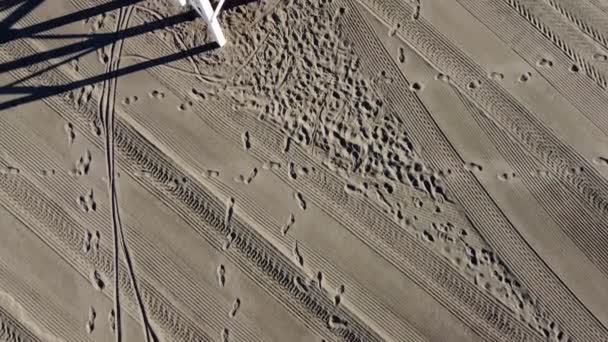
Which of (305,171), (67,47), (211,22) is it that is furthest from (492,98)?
(67,47)

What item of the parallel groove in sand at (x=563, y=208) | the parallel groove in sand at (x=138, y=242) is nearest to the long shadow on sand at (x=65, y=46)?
the parallel groove in sand at (x=138, y=242)

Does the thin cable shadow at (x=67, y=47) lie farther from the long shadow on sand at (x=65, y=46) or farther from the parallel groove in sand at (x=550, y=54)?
the parallel groove in sand at (x=550, y=54)

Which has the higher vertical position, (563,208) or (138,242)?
(563,208)

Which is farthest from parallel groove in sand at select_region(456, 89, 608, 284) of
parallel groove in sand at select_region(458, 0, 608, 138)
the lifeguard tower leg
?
the lifeguard tower leg

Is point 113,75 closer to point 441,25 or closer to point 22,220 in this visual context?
point 22,220

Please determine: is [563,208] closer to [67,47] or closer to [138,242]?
[138,242]

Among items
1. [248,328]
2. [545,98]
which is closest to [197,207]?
[248,328]
